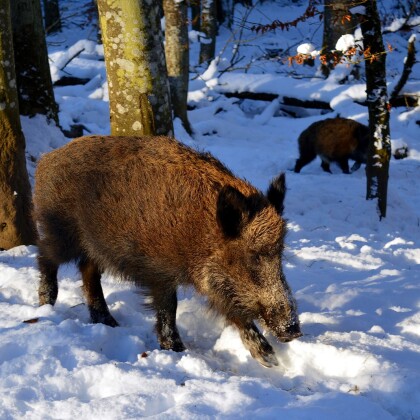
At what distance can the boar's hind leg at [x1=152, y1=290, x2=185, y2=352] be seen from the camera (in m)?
3.83

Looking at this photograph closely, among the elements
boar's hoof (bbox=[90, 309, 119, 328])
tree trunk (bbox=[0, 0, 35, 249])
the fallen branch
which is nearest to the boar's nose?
boar's hoof (bbox=[90, 309, 119, 328])

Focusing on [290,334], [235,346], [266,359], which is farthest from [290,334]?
[235,346]

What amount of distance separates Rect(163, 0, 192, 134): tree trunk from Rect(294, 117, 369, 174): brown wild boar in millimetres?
2724

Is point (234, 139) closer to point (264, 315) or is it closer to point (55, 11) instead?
point (264, 315)

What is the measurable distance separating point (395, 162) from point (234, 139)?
3.73 m

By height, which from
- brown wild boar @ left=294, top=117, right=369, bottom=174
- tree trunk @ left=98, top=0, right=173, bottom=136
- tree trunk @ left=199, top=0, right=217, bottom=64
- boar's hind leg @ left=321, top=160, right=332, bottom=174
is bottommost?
boar's hind leg @ left=321, top=160, right=332, bottom=174

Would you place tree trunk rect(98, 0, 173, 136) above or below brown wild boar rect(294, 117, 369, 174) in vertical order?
above

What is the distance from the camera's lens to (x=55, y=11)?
26641 millimetres

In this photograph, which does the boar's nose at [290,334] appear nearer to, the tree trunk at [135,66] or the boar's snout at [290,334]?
the boar's snout at [290,334]

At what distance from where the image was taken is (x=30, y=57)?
7.84 metres

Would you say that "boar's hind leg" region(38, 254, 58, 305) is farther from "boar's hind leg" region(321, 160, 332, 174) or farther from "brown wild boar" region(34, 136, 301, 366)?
"boar's hind leg" region(321, 160, 332, 174)

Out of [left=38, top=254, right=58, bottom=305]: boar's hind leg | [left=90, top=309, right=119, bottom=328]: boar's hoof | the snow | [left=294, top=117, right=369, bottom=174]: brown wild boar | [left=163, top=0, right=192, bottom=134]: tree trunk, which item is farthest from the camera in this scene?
[left=294, top=117, right=369, bottom=174]: brown wild boar

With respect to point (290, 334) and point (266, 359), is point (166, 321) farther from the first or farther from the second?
point (290, 334)

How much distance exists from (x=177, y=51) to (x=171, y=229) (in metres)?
9.75
